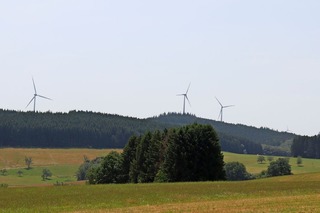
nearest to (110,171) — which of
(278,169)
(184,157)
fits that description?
(184,157)

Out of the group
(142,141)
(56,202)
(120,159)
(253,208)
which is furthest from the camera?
(120,159)

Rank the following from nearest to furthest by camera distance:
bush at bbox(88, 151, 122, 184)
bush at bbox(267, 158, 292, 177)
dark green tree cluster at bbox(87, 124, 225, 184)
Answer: dark green tree cluster at bbox(87, 124, 225, 184), bush at bbox(88, 151, 122, 184), bush at bbox(267, 158, 292, 177)

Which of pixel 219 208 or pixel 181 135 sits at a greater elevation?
pixel 181 135

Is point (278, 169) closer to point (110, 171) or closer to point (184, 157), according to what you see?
point (110, 171)

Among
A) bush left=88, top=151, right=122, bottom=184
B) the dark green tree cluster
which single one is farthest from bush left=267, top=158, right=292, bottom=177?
the dark green tree cluster

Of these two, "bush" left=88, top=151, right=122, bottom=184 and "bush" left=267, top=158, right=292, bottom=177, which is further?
"bush" left=267, top=158, right=292, bottom=177

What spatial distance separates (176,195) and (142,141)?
63.2m

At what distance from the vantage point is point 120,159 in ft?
443

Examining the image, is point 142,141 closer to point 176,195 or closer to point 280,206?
point 176,195

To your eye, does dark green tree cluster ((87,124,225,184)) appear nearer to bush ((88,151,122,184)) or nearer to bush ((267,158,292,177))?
bush ((88,151,122,184))

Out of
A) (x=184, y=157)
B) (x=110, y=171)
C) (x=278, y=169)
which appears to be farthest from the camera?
(x=278, y=169)

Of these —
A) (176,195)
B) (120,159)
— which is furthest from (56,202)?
(120,159)

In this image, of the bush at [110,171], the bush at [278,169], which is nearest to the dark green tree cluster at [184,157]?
the bush at [110,171]

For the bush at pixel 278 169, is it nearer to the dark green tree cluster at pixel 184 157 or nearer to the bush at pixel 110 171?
the bush at pixel 110 171
